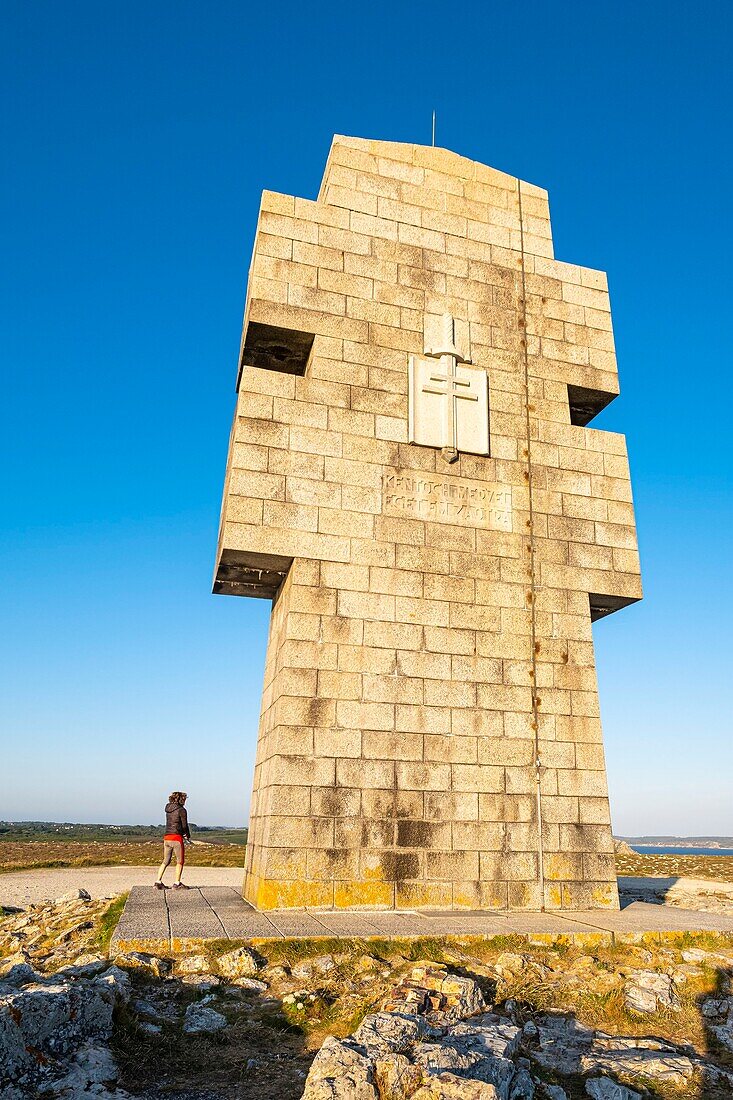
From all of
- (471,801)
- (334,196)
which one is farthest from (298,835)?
(334,196)

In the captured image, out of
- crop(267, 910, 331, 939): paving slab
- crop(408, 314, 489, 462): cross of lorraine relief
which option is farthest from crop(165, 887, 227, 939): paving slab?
crop(408, 314, 489, 462): cross of lorraine relief

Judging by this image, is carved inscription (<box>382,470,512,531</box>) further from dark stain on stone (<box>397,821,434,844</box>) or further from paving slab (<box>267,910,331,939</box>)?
paving slab (<box>267,910,331,939</box>)

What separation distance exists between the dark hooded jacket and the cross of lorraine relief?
5873 mm

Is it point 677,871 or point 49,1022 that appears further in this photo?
point 677,871

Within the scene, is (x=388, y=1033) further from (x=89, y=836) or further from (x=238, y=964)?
(x=89, y=836)

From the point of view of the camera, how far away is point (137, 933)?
22.0ft

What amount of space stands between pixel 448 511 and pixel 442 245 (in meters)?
3.96

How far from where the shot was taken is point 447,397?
10.7 m

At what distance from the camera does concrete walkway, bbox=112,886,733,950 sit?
6.86m

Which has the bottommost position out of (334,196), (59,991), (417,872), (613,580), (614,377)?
(59,991)

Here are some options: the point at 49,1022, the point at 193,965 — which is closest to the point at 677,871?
the point at 193,965

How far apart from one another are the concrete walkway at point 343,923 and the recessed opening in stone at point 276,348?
6578 mm

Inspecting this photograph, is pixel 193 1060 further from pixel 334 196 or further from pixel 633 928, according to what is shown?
pixel 334 196

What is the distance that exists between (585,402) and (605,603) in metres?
3.08
